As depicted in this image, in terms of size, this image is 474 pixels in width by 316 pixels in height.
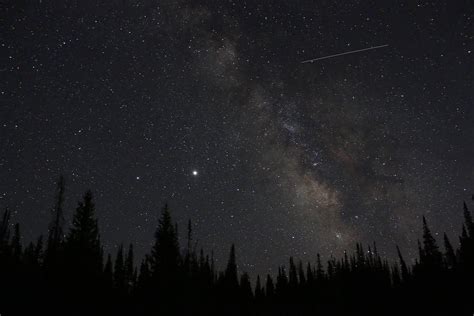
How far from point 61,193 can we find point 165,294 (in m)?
12.1

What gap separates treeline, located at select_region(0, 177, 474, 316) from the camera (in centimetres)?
2409

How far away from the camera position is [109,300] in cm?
2777

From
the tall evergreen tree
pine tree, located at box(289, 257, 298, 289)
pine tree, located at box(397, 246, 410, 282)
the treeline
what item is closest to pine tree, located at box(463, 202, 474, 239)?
the treeline

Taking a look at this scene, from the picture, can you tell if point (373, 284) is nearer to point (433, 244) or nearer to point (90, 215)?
point (433, 244)

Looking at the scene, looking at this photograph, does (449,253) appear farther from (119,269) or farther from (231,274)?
(119,269)

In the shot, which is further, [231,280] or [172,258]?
[231,280]

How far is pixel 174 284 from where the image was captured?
103 ft

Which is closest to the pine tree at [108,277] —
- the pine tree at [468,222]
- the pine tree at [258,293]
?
the pine tree at [258,293]

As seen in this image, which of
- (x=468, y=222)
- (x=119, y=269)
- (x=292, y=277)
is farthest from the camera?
(x=292, y=277)

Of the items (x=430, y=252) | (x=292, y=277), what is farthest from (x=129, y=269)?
(x=430, y=252)

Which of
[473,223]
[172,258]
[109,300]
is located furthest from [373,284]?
[109,300]

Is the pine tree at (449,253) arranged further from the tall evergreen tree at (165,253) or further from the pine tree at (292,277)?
the tall evergreen tree at (165,253)

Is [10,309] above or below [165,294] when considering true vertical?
below

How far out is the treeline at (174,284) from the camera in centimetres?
2409
